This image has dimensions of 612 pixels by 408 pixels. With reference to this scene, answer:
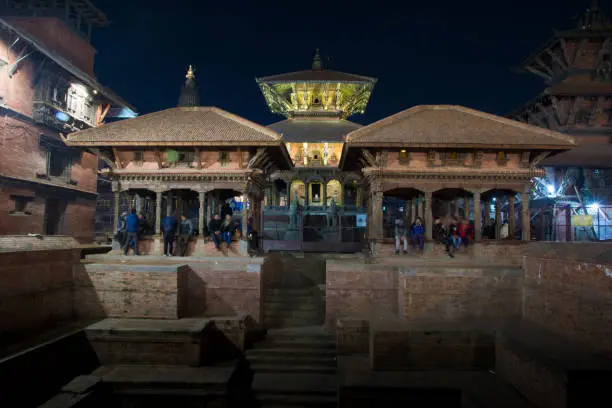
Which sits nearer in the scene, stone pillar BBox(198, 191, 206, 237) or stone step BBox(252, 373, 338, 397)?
stone step BBox(252, 373, 338, 397)

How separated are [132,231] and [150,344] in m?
5.28

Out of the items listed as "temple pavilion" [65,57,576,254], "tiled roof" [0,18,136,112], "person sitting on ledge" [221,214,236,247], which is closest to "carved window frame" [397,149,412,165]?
"temple pavilion" [65,57,576,254]

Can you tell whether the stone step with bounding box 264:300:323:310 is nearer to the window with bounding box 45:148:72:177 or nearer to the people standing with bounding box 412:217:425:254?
the people standing with bounding box 412:217:425:254

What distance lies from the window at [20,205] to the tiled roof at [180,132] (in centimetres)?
854

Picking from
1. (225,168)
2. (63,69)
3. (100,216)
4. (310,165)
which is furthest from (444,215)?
(100,216)

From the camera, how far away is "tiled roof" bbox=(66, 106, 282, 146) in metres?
14.4

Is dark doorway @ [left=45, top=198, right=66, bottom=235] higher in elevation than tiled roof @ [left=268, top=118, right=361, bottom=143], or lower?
lower

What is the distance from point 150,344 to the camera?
409 inches

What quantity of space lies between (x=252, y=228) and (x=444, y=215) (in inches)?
385

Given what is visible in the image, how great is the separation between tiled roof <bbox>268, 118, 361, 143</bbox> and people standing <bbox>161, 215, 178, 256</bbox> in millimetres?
13065

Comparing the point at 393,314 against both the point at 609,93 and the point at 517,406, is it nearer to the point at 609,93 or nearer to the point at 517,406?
the point at 517,406

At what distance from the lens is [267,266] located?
1377cm

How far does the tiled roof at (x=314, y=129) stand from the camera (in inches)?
1039

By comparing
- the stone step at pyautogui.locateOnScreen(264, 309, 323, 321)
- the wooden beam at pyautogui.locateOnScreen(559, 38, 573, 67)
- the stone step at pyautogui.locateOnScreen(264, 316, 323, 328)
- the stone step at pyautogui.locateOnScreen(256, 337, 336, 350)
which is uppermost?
the wooden beam at pyautogui.locateOnScreen(559, 38, 573, 67)
